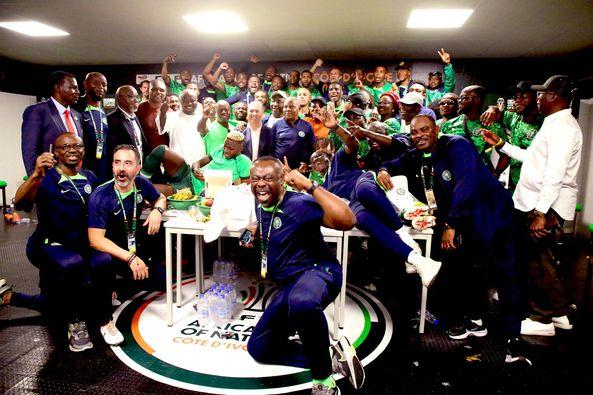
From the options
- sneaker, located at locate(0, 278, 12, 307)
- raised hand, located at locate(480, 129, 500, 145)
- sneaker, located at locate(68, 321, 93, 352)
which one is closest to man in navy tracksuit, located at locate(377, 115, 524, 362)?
raised hand, located at locate(480, 129, 500, 145)

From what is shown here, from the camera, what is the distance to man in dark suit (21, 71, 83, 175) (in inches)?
132

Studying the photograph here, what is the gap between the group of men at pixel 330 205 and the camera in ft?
7.55

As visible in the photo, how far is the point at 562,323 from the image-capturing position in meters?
3.19

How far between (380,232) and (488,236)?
2.62 ft

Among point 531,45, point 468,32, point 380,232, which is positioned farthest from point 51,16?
point 531,45

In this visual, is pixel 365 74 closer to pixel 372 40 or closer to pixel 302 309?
pixel 372 40

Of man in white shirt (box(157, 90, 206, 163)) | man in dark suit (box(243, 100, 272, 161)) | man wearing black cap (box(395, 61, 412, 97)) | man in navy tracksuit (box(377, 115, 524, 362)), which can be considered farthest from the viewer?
man wearing black cap (box(395, 61, 412, 97))

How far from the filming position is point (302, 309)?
2049mm

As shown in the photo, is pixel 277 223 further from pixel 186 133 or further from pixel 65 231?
pixel 186 133

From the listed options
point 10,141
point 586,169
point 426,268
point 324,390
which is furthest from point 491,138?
point 10,141

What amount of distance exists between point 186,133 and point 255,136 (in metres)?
0.84

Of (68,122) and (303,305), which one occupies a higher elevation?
(68,122)

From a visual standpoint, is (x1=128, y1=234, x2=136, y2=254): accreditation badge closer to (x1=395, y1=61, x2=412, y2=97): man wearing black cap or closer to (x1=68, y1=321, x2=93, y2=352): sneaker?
(x1=68, y1=321, x2=93, y2=352): sneaker

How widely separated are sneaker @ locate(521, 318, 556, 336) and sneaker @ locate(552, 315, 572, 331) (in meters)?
0.13
